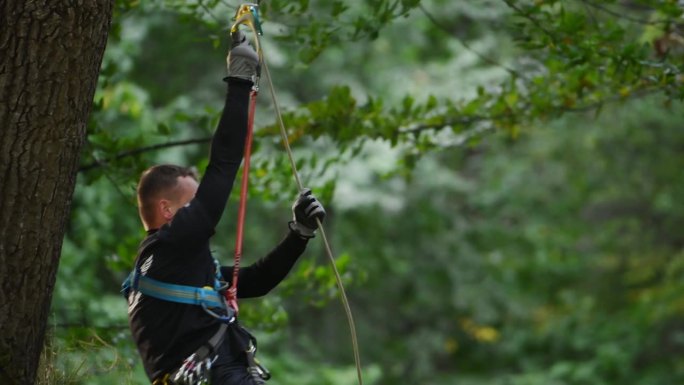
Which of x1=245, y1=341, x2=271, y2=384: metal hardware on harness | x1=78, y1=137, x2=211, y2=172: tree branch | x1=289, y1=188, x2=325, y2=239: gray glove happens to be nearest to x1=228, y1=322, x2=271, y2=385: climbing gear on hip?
x1=245, y1=341, x2=271, y2=384: metal hardware on harness

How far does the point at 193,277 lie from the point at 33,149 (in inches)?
29.9

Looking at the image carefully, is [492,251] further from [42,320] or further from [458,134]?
[42,320]

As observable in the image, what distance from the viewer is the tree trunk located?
3.46 meters

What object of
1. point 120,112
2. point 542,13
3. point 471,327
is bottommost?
point 471,327

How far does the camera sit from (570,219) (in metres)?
17.2

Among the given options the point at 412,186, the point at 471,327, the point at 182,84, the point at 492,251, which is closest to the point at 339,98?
the point at 182,84

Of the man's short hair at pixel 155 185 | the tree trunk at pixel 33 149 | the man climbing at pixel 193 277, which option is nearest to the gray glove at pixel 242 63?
the man climbing at pixel 193 277

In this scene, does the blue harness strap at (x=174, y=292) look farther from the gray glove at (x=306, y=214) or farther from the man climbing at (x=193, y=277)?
the gray glove at (x=306, y=214)

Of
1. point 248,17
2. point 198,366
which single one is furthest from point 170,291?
point 248,17

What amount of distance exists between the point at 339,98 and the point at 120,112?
4786 mm

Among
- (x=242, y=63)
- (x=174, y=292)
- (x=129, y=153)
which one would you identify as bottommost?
(x=129, y=153)

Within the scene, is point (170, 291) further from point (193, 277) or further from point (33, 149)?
point (33, 149)

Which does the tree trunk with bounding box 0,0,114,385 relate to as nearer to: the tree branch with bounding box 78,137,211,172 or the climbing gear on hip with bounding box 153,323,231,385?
→ the climbing gear on hip with bounding box 153,323,231,385

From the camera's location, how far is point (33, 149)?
3.48 meters
